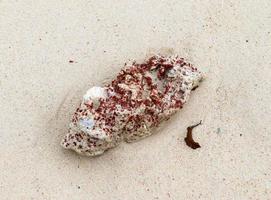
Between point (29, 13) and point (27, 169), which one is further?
point (29, 13)

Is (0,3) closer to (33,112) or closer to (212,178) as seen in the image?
(33,112)

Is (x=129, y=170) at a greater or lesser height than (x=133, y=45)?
lesser

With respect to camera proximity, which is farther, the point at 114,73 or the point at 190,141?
the point at 114,73

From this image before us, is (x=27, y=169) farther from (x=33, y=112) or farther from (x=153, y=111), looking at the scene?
(x=153, y=111)

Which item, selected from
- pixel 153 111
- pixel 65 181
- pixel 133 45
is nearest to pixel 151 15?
pixel 133 45

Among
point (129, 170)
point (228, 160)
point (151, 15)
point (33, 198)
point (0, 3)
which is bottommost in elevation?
point (33, 198)

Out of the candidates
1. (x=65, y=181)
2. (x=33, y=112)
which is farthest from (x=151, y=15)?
(x=65, y=181)

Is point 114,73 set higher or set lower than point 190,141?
higher
